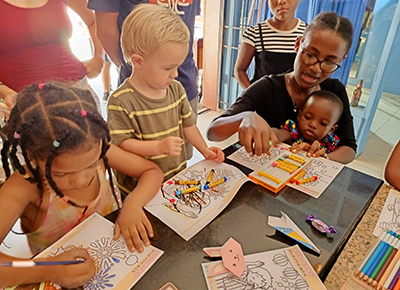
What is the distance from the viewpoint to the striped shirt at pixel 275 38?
166 cm

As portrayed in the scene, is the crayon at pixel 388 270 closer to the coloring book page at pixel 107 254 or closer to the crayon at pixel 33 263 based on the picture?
the coloring book page at pixel 107 254

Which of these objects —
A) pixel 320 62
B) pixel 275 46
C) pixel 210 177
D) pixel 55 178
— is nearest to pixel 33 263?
pixel 55 178

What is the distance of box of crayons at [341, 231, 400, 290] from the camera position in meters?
0.54

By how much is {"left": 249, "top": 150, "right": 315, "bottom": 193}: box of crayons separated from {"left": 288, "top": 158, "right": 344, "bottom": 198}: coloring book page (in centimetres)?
2

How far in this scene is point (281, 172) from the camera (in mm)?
866

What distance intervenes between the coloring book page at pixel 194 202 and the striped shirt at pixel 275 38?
109 centimetres

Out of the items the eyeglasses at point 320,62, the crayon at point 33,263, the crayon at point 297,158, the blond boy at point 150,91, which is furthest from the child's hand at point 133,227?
the eyeglasses at point 320,62

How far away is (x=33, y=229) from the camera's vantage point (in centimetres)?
71

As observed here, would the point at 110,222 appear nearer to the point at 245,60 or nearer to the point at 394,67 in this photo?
the point at 245,60

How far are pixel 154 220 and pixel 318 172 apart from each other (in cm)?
54

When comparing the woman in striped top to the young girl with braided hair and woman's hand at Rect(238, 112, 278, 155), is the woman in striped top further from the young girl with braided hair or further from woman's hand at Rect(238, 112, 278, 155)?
the young girl with braided hair

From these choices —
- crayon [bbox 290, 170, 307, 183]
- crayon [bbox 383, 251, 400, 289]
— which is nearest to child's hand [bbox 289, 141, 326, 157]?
crayon [bbox 290, 170, 307, 183]

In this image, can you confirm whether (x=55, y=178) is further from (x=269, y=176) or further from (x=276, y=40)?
(x=276, y=40)

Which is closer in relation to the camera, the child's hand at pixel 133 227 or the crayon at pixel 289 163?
the child's hand at pixel 133 227
